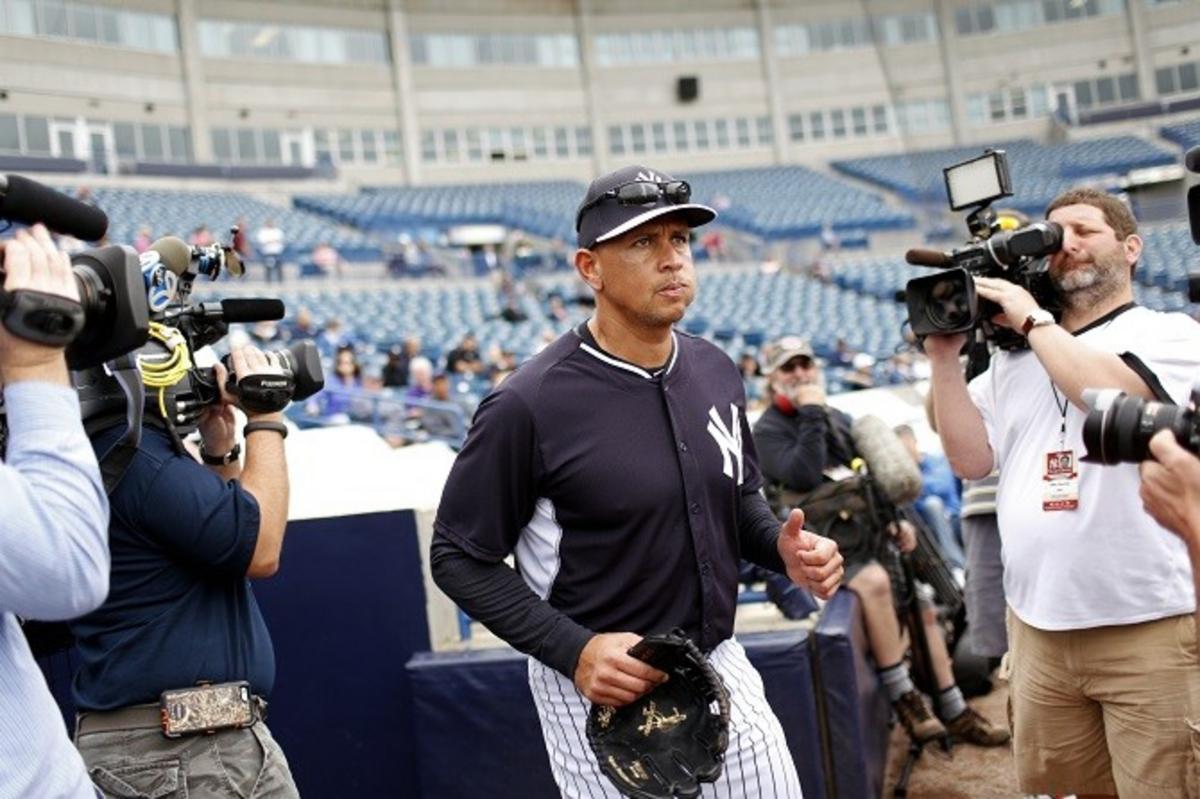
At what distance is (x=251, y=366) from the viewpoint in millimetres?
2432

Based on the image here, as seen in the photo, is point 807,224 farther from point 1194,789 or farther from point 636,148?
point 1194,789

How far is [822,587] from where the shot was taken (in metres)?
2.30

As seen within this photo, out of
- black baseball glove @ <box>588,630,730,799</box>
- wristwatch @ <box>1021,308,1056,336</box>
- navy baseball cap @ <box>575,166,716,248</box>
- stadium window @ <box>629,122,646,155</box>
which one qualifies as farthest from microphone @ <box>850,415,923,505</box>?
stadium window @ <box>629,122,646,155</box>

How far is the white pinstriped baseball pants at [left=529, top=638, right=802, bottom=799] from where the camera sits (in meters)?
2.29

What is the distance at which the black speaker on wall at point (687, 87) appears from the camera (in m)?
36.0

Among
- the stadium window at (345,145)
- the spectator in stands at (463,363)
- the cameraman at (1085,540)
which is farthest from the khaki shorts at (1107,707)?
the stadium window at (345,145)

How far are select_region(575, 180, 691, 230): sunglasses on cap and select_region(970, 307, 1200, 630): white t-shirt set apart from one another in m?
1.12

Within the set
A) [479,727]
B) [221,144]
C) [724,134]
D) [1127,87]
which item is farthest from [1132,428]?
[724,134]

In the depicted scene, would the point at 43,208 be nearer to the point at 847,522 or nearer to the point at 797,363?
the point at 847,522

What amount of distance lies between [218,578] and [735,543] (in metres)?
1.14

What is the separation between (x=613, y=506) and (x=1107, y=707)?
145 cm

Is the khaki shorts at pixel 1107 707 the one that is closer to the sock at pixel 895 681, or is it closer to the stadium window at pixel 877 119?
the sock at pixel 895 681

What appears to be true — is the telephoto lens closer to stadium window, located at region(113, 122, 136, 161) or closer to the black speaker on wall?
A: stadium window, located at region(113, 122, 136, 161)

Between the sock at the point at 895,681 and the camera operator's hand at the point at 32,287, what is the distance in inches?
144
